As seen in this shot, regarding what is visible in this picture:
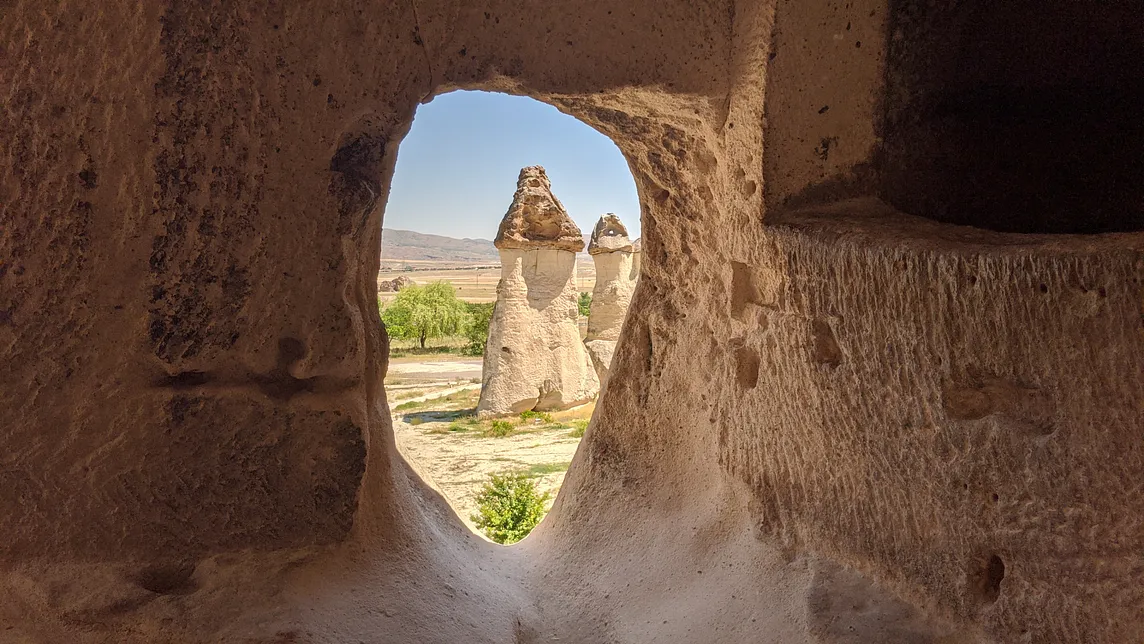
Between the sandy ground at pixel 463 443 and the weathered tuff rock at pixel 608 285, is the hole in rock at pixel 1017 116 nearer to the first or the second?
the sandy ground at pixel 463 443

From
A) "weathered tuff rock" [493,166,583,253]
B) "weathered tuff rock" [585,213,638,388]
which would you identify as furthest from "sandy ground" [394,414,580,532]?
"weathered tuff rock" [493,166,583,253]

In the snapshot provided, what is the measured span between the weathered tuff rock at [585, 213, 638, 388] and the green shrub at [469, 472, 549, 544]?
4.33m

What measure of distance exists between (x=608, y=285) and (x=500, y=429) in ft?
8.66

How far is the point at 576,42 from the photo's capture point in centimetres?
132

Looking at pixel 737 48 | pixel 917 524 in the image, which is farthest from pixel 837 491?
pixel 737 48

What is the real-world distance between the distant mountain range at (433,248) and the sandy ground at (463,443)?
177ft

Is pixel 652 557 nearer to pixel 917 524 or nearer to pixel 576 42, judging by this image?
pixel 917 524

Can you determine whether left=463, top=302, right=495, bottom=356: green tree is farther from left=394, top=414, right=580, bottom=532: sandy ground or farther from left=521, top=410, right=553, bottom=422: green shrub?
left=394, top=414, right=580, bottom=532: sandy ground

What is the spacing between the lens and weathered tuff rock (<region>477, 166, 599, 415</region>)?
720 centimetres

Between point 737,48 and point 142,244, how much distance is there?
119 centimetres

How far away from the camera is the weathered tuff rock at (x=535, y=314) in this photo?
7199 millimetres

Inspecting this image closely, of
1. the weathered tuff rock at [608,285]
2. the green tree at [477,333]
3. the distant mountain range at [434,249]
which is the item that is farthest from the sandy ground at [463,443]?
the distant mountain range at [434,249]

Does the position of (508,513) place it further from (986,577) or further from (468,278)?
(468,278)

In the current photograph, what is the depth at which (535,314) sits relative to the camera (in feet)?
24.2
